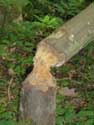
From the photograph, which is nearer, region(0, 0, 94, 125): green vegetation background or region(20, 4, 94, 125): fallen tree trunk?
region(20, 4, 94, 125): fallen tree trunk

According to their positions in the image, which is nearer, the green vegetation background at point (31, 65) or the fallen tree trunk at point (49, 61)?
the fallen tree trunk at point (49, 61)

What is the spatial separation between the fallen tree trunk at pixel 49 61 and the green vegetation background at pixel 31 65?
0.31m

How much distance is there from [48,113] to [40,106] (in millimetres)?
142

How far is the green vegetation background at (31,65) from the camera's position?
3.92 m

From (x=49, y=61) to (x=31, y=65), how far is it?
57.6 inches

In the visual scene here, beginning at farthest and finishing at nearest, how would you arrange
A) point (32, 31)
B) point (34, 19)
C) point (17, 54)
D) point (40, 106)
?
point (34, 19) → point (32, 31) → point (17, 54) → point (40, 106)

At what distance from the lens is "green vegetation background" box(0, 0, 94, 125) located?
12.9 feet

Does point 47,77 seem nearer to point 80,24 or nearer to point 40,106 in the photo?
point 40,106

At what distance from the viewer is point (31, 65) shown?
445 cm

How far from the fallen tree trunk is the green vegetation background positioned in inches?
12.3

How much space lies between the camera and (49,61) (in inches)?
118

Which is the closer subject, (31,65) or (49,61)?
(49,61)

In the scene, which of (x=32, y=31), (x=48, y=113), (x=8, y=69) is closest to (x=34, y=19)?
(x=32, y=31)

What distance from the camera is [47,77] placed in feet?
10.2
